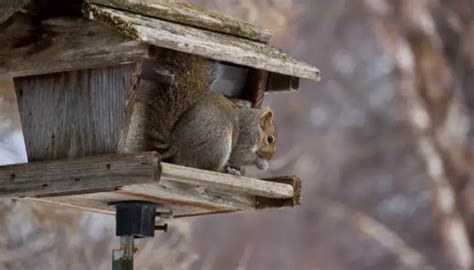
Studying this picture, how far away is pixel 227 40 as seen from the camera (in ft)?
10.9

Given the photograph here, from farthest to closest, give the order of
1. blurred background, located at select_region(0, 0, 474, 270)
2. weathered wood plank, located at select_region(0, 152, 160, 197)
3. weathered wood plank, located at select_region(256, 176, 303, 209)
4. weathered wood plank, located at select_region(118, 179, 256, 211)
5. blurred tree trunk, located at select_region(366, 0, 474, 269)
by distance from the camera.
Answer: blurred tree trunk, located at select_region(366, 0, 474, 269)
blurred background, located at select_region(0, 0, 474, 270)
weathered wood plank, located at select_region(256, 176, 303, 209)
weathered wood plank, located at select_region(118, 179, 256, 211)
weathered wood plank, located at select_region(0, 152, 160, 197)

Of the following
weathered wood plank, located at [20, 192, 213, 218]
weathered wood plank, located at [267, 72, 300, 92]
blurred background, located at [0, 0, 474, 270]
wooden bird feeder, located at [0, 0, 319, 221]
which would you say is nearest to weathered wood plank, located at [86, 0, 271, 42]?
wooden bird feeder, located at [0, 0, 319, 221]

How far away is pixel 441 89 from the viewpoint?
9.39 m

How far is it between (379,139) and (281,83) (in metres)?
→ 5.82

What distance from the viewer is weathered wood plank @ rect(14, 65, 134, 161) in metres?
3.13

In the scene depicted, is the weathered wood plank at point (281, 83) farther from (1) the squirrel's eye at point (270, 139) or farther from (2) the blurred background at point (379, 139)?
(2) the blurred background at point (379, 139)

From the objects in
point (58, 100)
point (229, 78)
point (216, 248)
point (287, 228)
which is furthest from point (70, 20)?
point (287, 228)

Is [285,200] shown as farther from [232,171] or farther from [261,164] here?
[232,171]

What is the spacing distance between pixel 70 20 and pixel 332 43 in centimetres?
612

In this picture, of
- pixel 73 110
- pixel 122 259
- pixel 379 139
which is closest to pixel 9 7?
pixel 73 110

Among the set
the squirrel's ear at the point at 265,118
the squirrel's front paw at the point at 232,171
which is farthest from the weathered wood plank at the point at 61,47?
the squirrel's ear at the point at 265,118

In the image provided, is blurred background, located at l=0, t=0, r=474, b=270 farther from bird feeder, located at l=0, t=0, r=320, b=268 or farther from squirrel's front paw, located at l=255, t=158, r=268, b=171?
bird feeder, located at l=0, t=0, r=320, b=268

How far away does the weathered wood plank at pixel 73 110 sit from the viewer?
123 inches

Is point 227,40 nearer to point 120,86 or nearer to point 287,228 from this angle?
point 120,86
